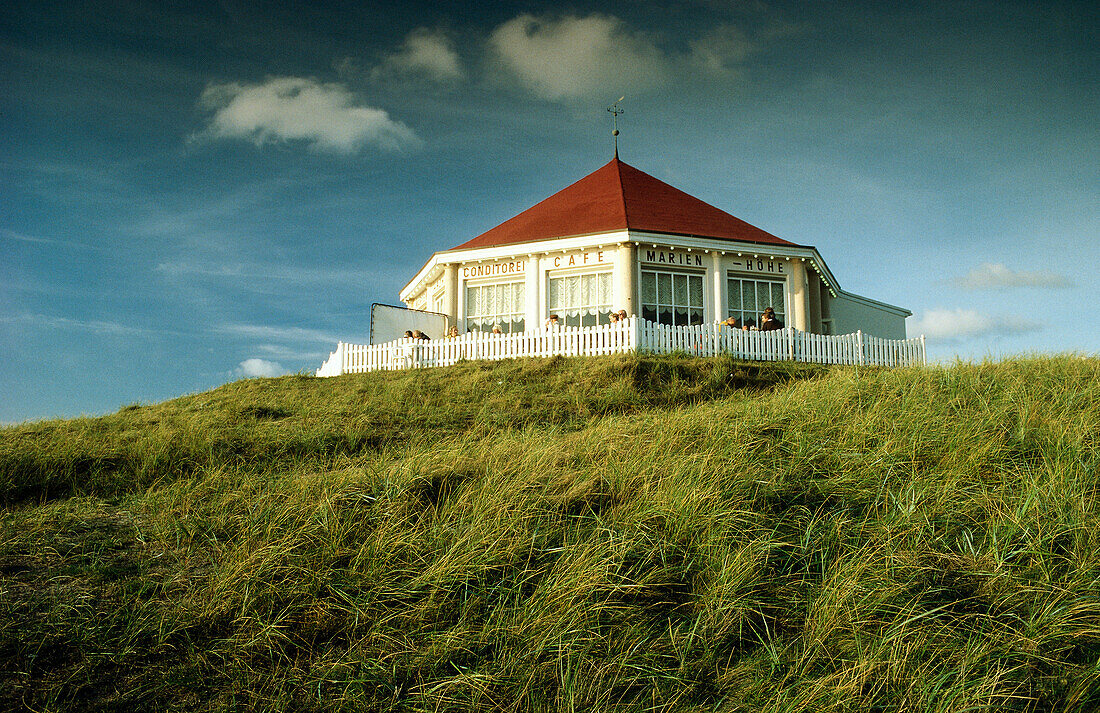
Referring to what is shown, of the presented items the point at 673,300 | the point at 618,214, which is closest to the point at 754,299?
the point at 673,300

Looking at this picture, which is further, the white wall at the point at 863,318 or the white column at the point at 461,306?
the white wall at the point at 863,318

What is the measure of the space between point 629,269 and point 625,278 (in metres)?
0.27

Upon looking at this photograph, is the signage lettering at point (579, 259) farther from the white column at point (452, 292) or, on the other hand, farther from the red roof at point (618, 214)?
the white column at point (452, 292)

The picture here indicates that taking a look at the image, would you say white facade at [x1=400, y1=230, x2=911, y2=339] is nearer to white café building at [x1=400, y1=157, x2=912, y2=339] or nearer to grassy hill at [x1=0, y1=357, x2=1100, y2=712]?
white café building at [x1=400, y1=157, x2=912, y2=339]

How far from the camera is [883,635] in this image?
3969mm

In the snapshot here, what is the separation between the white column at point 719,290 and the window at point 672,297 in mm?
373

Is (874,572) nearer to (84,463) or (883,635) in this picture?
(883,635)

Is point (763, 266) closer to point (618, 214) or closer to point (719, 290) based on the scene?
point (719, 290)

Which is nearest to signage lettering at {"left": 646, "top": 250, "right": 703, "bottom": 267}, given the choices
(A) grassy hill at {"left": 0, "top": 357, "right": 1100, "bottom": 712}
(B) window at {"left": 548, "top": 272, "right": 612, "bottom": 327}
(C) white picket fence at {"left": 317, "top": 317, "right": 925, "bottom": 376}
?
(B) window at {"left": 548, "top": 272, "right": 612, "bottom": 327}

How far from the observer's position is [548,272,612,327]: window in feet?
61.9

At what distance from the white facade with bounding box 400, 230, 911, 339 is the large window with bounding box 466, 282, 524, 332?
30 mm

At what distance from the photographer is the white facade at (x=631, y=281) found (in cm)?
1866

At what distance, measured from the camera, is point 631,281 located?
723 inches

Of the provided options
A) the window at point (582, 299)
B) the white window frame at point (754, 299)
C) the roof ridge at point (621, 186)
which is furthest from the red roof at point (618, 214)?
the window at point (582, 299)
